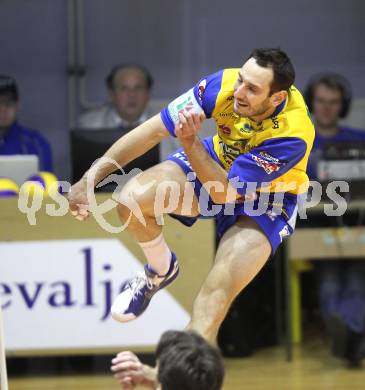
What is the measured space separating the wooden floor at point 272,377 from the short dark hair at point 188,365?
11.6ft

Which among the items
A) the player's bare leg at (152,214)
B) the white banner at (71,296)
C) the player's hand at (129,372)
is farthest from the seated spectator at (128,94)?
the player's hand at (129,372)

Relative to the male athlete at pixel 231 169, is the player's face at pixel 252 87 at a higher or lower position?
higher

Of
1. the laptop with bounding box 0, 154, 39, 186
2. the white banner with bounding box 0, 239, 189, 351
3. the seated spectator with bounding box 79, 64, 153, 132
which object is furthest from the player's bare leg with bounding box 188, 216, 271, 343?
the seated spectator with bounding box 79, 64, 153, 132

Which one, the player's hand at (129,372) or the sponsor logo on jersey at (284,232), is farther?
the sponsor logo on jersey at (284,232)

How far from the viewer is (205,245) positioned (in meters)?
6.76

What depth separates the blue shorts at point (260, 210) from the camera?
4.64m

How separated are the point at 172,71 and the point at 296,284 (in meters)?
2.28

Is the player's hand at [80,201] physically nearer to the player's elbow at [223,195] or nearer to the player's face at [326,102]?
the player's elbow at [223,195]

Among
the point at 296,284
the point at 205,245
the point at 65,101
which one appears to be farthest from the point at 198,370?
the point at 65,101

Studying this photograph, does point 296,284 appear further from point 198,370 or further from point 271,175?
point 198,370

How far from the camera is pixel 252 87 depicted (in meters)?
4.39

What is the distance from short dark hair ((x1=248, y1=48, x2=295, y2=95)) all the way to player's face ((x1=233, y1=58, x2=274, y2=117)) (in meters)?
0.02

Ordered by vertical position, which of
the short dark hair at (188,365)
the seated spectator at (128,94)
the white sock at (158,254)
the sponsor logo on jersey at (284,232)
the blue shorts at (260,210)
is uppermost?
the seated spectator at (128,94)

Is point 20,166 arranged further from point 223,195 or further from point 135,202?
point 223,195
